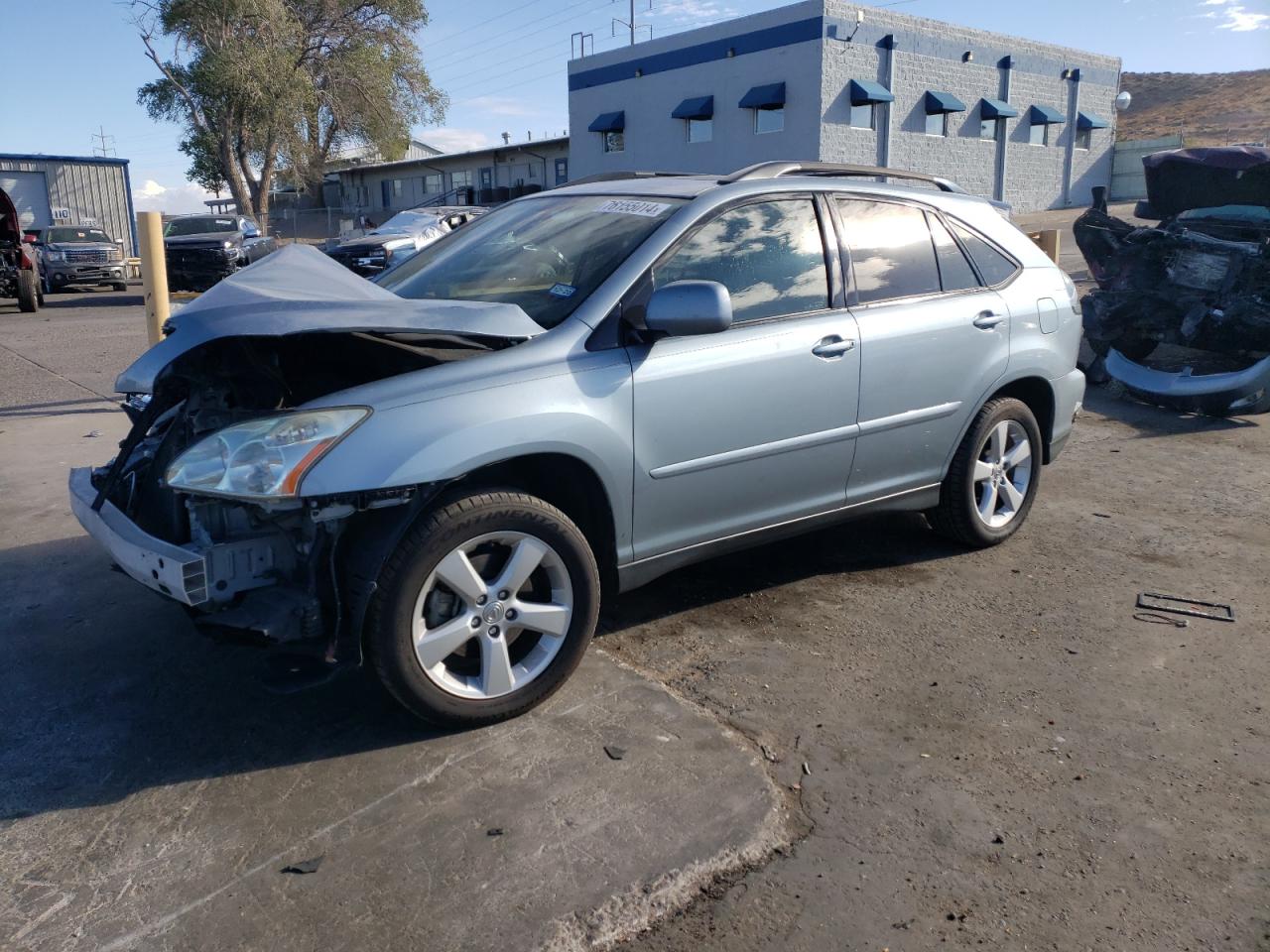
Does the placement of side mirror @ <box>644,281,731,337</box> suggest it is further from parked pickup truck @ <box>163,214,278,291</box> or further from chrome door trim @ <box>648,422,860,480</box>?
parked pickup truck @ <box>163,214,278,291</box>

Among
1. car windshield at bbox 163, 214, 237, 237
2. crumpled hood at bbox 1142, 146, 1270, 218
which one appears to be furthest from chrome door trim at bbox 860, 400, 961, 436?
car windshield at bbox 163, 214, 237, 237

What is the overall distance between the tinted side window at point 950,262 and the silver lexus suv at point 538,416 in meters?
0.03

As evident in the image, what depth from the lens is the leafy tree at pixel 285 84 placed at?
3744cm

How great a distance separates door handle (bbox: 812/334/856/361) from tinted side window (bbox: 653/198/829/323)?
0.15 meters

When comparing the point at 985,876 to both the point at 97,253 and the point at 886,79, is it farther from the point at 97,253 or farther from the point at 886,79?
the point at 886,79

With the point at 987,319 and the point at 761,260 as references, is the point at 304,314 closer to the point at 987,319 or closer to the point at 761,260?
the point at 761,260

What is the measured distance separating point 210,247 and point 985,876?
1918 centimetres

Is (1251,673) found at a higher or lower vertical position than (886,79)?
lower

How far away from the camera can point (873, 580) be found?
190 inches

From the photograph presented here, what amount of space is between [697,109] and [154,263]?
89.1 feet

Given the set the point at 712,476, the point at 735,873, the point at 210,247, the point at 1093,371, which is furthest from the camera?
the point at 210,247

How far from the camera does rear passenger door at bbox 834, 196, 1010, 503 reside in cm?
441

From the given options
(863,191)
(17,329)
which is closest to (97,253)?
(17,329)

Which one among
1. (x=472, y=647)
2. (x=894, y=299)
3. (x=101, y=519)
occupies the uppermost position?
(x=894, y=299)
